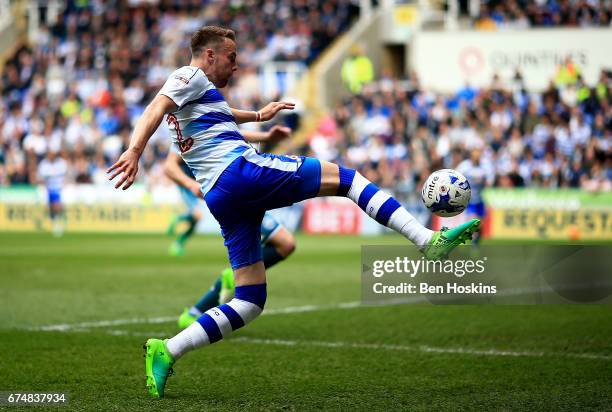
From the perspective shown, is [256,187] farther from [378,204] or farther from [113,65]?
[113,65]

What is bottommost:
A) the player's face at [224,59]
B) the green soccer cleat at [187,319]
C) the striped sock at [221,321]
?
the green soccer cleat at [187,319]

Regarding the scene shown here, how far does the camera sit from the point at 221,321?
6086 millimetres

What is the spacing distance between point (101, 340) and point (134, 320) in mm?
1313

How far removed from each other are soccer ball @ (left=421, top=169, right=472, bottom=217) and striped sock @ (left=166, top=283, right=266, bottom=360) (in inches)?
45.5

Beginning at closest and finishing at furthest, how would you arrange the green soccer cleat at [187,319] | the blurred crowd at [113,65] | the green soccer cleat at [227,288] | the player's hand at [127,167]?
the player's hand at [127,167] < the green soccer cleat at [227,288] < the green soccer cleat at [187,319] < the blurred crowd at [113,65]

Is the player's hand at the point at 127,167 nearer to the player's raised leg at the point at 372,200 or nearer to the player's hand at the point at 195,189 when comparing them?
the player's raised leg at the point at 372,200

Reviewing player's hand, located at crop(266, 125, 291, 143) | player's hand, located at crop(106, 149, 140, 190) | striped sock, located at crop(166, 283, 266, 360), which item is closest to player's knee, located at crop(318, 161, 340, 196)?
striped sock, located at crop(166, 283, 266, 360)

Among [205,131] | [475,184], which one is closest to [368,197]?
[205,131]

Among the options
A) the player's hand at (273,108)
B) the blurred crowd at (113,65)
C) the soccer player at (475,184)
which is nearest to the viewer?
the player's hand at (273,108)

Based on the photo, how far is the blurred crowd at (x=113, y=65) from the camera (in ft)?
97.3

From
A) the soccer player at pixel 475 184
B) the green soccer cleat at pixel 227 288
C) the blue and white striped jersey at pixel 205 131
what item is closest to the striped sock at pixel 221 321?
the blue and white striped jersey at pixel 205 131

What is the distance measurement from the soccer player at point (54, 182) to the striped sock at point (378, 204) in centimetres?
2029

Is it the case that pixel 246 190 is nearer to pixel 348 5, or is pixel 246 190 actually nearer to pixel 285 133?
pixel 285 133

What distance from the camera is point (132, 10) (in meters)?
36.0
